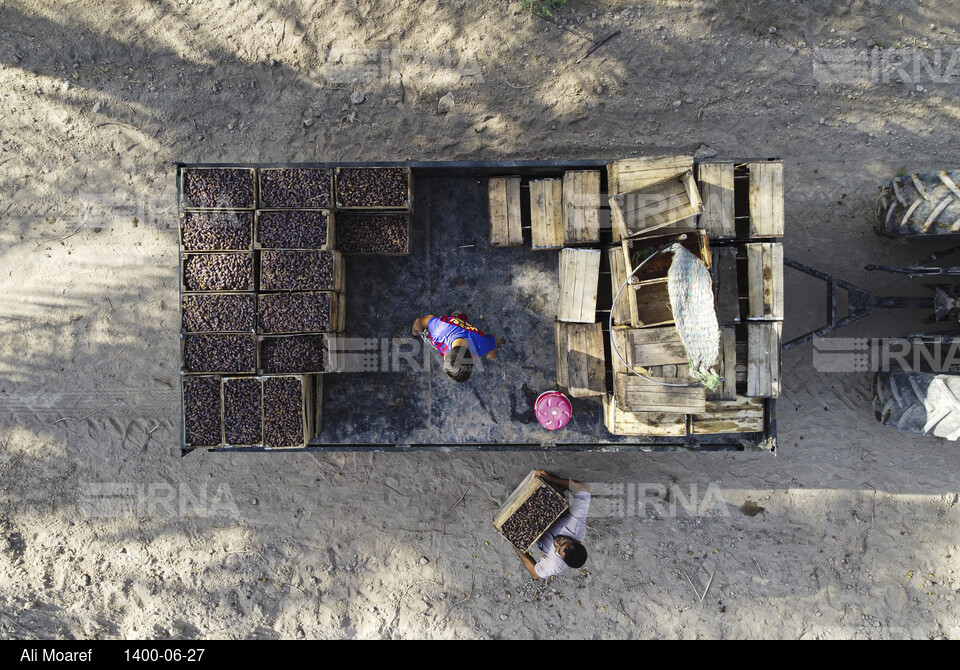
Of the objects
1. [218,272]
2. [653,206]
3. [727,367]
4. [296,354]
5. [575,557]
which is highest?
[653,206]

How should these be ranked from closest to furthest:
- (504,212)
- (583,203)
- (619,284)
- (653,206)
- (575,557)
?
(653,206) → (619,284) → (583,203) → (504,212) → (575,557)

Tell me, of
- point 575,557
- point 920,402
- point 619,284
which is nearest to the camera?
point 619,284

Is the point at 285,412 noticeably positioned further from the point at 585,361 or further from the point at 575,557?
the point at 575,557

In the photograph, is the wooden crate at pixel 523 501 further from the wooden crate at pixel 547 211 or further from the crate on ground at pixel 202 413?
the crate on ground at pixel 202 413

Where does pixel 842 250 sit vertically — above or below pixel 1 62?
below

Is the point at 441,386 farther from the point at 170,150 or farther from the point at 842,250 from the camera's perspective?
the point at 842,250

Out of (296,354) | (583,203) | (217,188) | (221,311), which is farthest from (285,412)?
(583,203)

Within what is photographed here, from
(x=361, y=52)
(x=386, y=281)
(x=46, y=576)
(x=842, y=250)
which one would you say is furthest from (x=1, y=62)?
(x=842, y=250)
